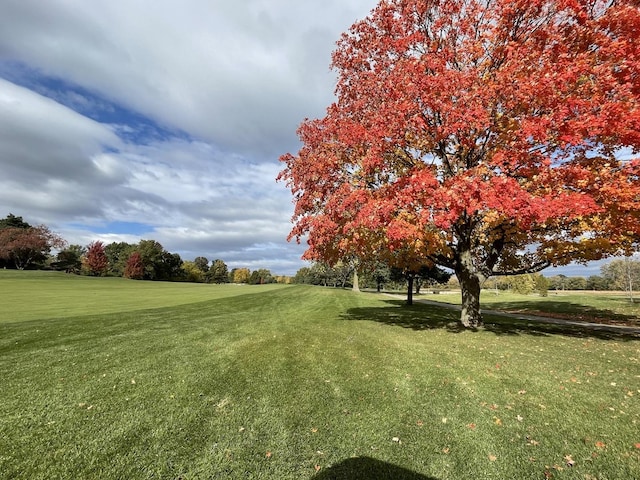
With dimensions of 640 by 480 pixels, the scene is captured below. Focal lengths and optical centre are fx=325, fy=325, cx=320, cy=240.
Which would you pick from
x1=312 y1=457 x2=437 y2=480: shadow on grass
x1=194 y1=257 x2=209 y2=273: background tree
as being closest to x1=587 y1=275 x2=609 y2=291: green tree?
x1=312 y1=457 x2=437 y2=480: shadow on grass

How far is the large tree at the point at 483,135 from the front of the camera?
1011cm

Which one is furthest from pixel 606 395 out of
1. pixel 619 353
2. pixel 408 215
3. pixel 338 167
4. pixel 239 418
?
pixel 338 167

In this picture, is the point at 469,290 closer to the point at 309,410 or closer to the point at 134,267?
the point at 309,410

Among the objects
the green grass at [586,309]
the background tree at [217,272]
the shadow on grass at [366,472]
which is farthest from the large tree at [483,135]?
the background tree at [217,272]

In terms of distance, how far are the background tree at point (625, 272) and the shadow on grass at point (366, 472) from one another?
53408mm

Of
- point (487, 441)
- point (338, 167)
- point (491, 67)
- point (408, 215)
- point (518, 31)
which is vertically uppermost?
point (518, 31)

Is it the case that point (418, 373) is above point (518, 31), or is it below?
below

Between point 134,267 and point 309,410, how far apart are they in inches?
4307

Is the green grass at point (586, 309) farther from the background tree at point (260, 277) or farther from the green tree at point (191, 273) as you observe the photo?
the background tree at point (260, 277)

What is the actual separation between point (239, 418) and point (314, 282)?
122812 mm

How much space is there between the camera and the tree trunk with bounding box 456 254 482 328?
15.6 meters

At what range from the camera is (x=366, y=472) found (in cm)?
455

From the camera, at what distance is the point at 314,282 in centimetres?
12794

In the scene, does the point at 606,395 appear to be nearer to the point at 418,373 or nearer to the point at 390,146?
the point at 418,373
